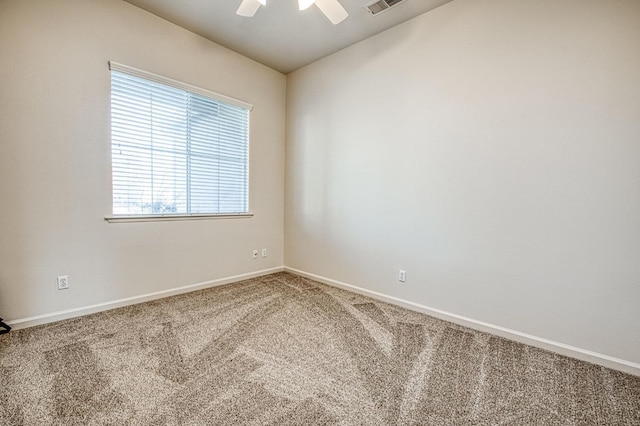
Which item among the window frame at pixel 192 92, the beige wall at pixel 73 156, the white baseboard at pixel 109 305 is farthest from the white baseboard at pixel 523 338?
the beige wall at pixel 73 156

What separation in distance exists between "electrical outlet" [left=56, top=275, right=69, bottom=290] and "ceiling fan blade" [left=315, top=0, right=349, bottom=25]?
10.4 feet

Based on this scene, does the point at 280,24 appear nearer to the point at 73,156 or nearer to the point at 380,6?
the point at 380,6

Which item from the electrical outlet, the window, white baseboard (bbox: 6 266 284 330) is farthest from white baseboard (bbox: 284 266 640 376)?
the electrical outlet

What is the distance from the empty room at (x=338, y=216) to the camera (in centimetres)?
171

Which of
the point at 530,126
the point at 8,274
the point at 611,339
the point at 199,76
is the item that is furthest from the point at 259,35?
the point at 611,339

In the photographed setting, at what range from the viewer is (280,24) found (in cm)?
298

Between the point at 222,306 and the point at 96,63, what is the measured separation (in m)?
2.58

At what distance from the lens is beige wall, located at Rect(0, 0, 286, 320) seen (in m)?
2.25

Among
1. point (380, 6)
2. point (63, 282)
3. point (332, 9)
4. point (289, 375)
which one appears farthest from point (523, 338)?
point (63, 282)

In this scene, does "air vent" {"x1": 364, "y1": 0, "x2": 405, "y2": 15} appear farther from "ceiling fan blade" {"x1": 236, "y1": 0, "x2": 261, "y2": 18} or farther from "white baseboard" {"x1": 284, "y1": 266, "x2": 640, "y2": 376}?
"white baseboard" {"x1": 284, "y1": 266, "x2": 640, "y2": 376}

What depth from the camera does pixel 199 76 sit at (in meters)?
3.26

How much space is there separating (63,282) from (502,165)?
3.94 metres

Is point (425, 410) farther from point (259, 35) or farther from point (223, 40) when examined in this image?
point (223, 40)

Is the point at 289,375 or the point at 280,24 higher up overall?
the point at 280,24
